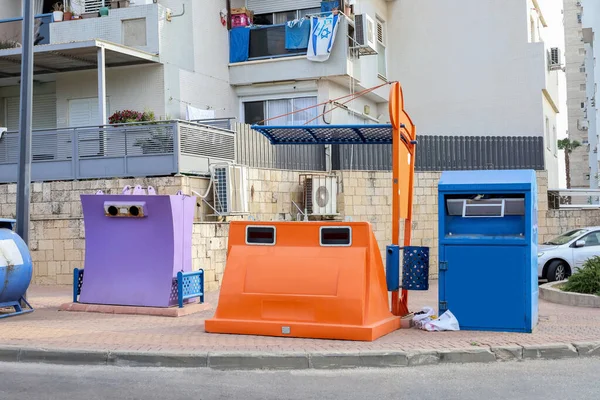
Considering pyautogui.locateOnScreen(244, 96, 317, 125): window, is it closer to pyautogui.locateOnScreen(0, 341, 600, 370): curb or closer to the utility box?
the utility box

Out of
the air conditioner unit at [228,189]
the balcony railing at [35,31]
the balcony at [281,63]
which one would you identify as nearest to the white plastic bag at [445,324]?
the air conditioner unit at [228,189]

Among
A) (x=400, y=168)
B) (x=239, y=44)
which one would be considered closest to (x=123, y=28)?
(x=239, y=44)

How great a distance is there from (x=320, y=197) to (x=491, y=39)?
1041 cm

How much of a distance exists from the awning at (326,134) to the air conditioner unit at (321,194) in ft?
23.1

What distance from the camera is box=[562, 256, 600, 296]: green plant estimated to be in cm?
1355

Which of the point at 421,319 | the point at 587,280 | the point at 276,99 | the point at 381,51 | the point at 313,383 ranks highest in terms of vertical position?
the point at 381,51

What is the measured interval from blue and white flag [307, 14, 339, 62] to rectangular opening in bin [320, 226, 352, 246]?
532 inches

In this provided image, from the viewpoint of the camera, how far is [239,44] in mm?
23562

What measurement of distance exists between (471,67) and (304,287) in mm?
18555

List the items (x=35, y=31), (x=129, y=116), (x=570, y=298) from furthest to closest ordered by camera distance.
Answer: (x=35, y=31) → (x=129, y=116) → (x=570, y=298)

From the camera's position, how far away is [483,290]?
9594 mm

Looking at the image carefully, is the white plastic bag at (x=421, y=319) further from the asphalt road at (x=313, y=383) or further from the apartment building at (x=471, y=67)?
the apartment building at (x=471, y=67)

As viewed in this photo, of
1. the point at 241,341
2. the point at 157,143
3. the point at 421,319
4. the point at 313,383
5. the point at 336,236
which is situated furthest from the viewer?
the point at 157,143

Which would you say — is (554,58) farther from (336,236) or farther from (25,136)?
(336,236)
